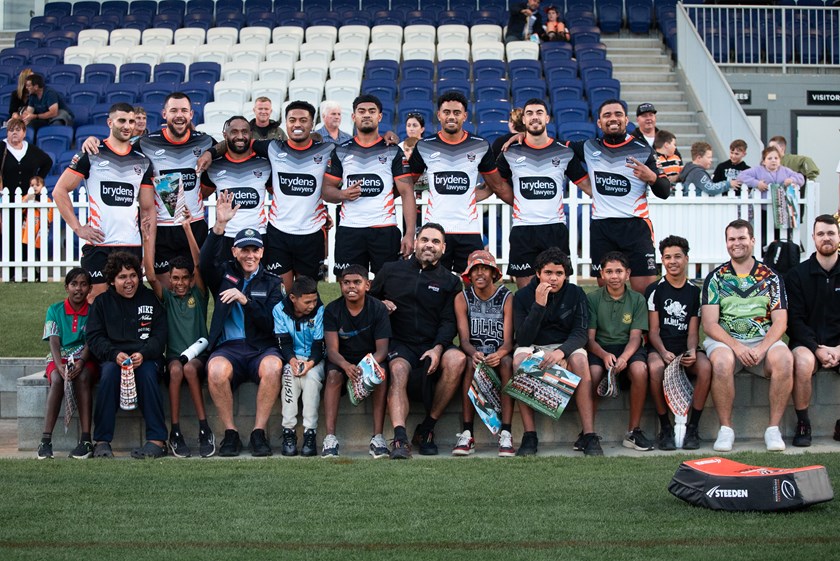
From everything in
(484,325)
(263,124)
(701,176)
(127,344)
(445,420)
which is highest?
(263,124)

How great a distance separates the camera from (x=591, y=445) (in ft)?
27.2

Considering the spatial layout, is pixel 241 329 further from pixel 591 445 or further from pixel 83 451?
pixel 591 445

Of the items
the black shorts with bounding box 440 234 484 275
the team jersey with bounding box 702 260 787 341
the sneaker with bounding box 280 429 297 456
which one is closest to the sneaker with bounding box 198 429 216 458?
the sneaker with bounding box 280 429 297 456

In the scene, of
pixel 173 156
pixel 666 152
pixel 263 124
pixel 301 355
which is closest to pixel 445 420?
pixel 301 355

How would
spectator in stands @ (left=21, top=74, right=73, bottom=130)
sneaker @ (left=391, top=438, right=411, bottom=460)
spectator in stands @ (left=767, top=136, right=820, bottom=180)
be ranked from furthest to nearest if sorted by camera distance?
spectator in stands @ (left=21, top=74, right=73, bottom=130)
spectator in stands @ (left=767, top=136, right=820, bottom=180)
sneaker @ (left=391, top=438, right=411, bottom=460)

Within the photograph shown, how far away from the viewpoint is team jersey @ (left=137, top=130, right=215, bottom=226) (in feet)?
30.8

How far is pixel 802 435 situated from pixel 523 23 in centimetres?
1310

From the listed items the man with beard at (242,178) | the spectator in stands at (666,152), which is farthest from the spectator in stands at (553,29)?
the man with beard at (242,178)

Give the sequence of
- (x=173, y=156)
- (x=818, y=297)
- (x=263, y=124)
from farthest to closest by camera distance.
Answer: (x=263, y=124) → (x=173, y=156) → (x=818, y=297)

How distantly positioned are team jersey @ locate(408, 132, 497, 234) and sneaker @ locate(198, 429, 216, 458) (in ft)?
8.09

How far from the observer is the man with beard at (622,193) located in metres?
9.48

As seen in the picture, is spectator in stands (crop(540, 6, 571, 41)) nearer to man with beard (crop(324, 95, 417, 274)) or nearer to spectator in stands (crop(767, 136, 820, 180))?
spectator in stands (crop(767, 136, 820, 180))

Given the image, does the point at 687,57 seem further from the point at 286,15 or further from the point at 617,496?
the point at 617,496

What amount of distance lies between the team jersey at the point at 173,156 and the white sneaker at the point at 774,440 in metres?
4.74
